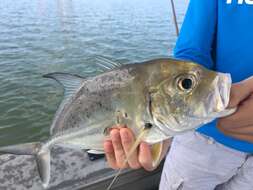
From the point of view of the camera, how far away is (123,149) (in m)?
1.53

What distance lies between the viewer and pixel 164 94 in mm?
1383

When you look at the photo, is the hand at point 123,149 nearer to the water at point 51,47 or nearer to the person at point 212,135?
the person at point 212,135

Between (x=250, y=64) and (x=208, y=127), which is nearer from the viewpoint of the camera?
(x=250, y=64)

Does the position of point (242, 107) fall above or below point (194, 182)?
above

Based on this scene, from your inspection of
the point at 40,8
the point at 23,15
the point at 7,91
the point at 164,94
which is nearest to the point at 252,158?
the point at 164,94

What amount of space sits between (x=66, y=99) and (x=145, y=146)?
42 cm

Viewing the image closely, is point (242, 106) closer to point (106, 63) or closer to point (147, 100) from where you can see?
point (147, 100)

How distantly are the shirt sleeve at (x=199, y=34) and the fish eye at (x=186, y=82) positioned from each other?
408 mm

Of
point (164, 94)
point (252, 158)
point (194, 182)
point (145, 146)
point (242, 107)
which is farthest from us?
point (194, 182)

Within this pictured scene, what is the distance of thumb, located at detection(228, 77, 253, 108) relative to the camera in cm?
124

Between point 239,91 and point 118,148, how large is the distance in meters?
0.55

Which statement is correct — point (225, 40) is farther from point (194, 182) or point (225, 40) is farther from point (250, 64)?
point (194, 182)

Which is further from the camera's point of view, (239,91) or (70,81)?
(70,81)

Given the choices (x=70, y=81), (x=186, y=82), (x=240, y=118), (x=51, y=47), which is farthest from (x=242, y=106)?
(x=51, y=47)
